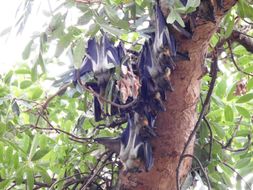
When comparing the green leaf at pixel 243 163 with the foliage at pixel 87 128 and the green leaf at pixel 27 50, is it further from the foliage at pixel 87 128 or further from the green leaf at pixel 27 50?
the green leaf at pixel 27 50

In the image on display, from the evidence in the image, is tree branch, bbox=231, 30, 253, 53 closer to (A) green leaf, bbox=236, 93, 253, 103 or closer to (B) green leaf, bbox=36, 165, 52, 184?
(A) green leaf, bbox=236, 93, 253, 103

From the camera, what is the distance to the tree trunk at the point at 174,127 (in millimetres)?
686

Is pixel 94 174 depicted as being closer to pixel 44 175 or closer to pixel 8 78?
pixel 44 175

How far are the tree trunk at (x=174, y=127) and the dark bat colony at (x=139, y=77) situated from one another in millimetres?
15

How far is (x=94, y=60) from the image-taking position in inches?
25.1

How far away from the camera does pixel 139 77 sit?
2.19ft

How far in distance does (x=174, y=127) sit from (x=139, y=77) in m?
0.09

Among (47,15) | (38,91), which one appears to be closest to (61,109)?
(38,91)

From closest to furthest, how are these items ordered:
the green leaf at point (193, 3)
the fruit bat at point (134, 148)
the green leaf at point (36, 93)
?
the green leaf at point (193, 3) → the fruit bat at point (134, 148) → the green leaf at point (36, 93)

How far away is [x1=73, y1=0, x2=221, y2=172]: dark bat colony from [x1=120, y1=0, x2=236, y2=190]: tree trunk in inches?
0.6

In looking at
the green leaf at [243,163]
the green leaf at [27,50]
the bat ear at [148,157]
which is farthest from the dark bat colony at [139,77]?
the green leaf at [243,163]

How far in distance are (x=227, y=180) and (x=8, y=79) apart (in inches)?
→ 17.0

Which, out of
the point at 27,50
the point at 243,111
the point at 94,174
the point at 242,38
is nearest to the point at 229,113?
the point at 243,111

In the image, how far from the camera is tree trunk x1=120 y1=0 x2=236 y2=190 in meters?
0.69
